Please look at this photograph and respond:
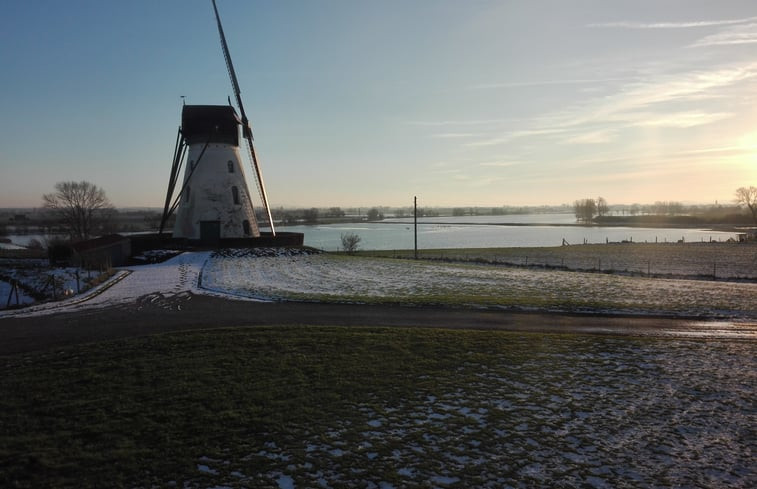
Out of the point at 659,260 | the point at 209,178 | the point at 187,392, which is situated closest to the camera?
the point at 187,392

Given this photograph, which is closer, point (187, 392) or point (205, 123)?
point (187, 392)

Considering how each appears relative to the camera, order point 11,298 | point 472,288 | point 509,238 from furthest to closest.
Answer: point 509,238
point 472,288
point 11,298

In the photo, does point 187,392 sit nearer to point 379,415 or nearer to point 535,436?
point 379,415

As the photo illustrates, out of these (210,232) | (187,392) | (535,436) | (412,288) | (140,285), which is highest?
(210,232)

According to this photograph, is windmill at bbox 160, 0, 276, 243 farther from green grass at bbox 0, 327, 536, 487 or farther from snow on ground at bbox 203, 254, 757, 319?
green grass at bbox 0, 327, 536, 487

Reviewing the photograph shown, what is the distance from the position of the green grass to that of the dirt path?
157 centimetres

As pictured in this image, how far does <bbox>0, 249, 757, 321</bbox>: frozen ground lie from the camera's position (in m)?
17.7

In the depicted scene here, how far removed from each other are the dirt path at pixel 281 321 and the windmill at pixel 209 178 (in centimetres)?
1930

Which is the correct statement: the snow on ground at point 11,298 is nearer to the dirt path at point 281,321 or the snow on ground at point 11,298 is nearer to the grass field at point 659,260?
the dirt path at point 281,321

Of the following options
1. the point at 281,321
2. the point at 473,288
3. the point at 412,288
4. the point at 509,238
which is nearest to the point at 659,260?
the point at 473,288

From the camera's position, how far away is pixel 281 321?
14.8m

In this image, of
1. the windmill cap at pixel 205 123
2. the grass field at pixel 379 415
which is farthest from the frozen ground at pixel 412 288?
the windmill cap at pixel 205 123

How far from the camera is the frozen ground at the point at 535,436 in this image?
585 centimetres

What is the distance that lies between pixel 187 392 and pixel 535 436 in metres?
6.30
